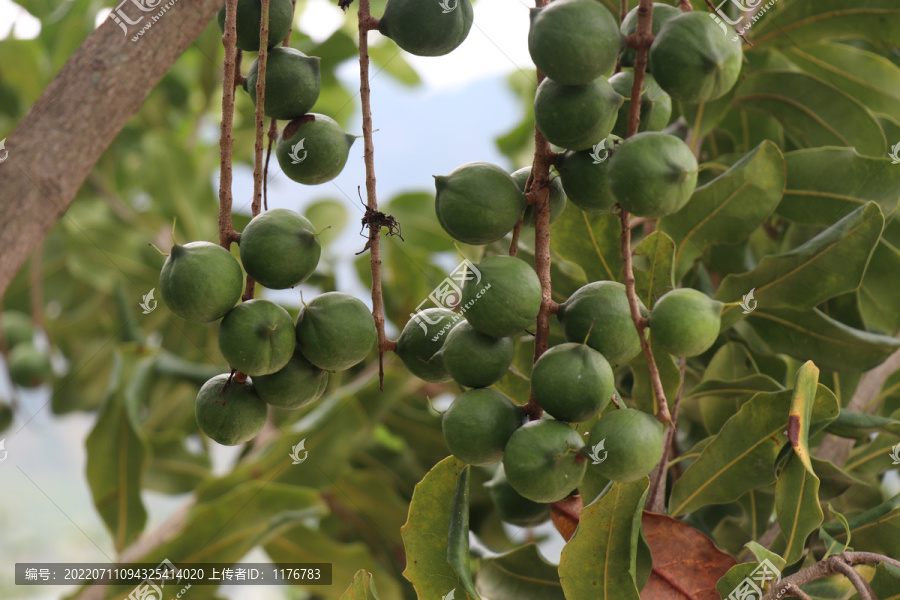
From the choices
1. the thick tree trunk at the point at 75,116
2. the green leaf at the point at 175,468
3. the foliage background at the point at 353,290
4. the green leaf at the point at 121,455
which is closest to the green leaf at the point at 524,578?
the foliage background at the point at 353,290

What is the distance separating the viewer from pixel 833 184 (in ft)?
3.42

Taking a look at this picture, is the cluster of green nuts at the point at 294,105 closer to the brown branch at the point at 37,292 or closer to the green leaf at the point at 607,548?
the green leaf at the point at 607,548

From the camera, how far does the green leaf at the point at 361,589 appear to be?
726mm

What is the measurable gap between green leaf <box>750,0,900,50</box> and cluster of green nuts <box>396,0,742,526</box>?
2.12 ft

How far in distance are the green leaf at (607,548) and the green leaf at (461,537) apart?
0.11 m

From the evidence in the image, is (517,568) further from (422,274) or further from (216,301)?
(422,274)

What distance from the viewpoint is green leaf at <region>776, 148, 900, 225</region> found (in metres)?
1.00

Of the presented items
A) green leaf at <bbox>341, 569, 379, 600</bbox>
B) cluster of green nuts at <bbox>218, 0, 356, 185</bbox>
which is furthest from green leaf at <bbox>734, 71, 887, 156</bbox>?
green leaf at <bbox>341, 569, 379, 600</bbox>

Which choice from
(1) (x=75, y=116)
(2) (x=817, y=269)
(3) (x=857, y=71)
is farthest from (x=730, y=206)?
(1) (x=75, y=116)

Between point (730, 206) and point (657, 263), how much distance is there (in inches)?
6.7

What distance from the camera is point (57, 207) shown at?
96cm

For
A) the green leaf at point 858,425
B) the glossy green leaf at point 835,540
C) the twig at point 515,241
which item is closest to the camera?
the twig at point 515,241

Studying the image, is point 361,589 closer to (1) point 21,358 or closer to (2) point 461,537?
(2) point 461,537

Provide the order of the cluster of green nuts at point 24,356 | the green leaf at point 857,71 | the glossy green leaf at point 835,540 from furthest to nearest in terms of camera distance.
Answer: the cluster of green nuts at point 24,356 → the green leaf at point 857,71 → the glossy green leaf at point 835,540
